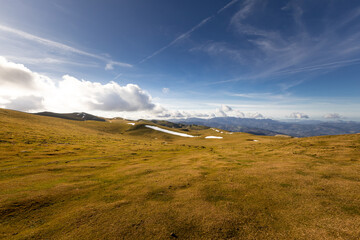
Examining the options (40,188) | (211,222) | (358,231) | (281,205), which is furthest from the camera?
(40,188)

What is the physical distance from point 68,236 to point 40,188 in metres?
12.0

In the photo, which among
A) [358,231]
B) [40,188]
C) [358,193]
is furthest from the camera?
[40,188]

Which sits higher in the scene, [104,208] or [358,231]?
[358,231]

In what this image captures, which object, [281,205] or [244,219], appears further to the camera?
[281,205]

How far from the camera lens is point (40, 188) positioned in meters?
16.9

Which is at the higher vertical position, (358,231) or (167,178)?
(358,231)

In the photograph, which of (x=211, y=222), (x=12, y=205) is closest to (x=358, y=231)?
(x=211, y=222)

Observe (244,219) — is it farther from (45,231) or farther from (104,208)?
(45,231)

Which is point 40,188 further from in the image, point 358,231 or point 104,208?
point 358,231

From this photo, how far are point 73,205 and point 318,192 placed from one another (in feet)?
81.9

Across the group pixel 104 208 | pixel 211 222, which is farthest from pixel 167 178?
pixel 211 222

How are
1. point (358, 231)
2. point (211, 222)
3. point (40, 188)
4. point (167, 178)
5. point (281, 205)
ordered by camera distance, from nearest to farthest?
point (358, 231) → point (211, 222) → point (281, 205) → point (40, 188) → point (167, 178)

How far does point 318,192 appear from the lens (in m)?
14.8

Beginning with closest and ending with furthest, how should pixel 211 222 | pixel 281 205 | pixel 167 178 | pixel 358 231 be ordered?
pixel 358 231, pixel 211 222, pixel 281 205, pixel 167 178
